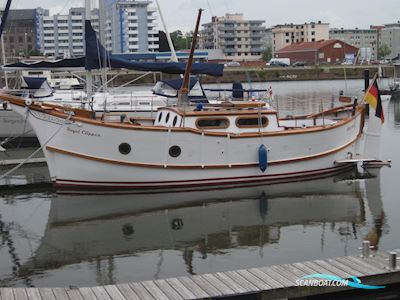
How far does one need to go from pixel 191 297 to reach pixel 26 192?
12813 millimetres

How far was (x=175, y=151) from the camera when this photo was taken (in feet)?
65.5

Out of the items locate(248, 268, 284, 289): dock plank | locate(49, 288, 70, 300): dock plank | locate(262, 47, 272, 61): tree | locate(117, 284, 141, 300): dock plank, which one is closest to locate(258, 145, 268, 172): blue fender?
locate(248, 268, 284, 289): dock plank

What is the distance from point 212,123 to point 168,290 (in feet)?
35.8

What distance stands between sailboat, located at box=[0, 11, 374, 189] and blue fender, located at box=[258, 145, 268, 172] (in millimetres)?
32

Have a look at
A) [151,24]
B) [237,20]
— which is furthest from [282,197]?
[237,20]

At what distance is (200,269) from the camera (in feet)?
43.3

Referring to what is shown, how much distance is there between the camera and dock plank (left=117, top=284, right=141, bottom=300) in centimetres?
998

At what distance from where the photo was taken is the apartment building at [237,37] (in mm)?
175188

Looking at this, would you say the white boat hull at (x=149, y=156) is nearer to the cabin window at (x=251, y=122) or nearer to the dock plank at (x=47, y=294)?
the cabin window at (x=251, y=122)

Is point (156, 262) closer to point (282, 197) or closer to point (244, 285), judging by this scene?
point (244, 285)

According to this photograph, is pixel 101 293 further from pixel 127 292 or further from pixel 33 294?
pixel 33 294

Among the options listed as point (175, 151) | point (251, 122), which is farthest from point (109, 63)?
point (251, 122)

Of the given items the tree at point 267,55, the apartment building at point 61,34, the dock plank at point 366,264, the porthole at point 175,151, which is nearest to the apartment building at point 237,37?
the tree at point 267,55

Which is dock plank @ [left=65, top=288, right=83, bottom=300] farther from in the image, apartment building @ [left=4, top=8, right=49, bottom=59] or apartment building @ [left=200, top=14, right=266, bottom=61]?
apartment building @ [left=200, top=14, right=266, bottom=61]
